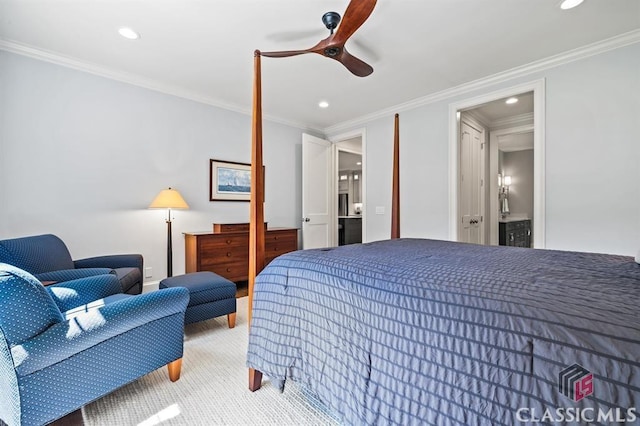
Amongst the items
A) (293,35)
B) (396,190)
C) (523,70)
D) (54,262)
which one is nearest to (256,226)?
(396,190)

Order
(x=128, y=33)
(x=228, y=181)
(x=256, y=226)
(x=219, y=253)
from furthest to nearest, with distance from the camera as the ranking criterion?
(x=228, y=181) < (x=219, y=253) < (x=128, y=33) < (x=256, y=226)

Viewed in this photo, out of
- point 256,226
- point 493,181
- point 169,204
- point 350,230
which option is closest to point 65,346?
point 256,226

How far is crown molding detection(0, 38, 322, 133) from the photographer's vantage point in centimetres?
253

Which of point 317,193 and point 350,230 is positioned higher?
point 317,193

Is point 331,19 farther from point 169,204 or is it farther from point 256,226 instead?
point 169,204

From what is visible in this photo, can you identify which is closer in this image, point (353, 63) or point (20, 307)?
point (20, 307)

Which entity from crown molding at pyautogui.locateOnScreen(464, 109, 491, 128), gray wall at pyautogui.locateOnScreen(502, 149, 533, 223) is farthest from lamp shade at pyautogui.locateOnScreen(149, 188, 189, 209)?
gray wall at pyautogui.locateOnScreen(502, 149, 533, 223)

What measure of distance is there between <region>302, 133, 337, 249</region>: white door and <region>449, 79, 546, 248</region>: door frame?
81.5 inches

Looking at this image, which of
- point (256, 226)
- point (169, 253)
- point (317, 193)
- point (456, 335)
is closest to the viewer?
point (456, 335)

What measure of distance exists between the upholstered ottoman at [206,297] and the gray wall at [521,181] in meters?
6.36

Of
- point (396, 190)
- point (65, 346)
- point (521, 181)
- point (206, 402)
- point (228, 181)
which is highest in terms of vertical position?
point (521, 181)

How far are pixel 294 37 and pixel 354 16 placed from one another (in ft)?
3.37

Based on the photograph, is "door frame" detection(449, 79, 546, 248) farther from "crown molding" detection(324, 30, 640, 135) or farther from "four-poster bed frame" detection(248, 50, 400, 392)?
"four-poster bed frame" detection(248, 50, 400, 392)

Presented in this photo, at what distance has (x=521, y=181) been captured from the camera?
6.08 m
